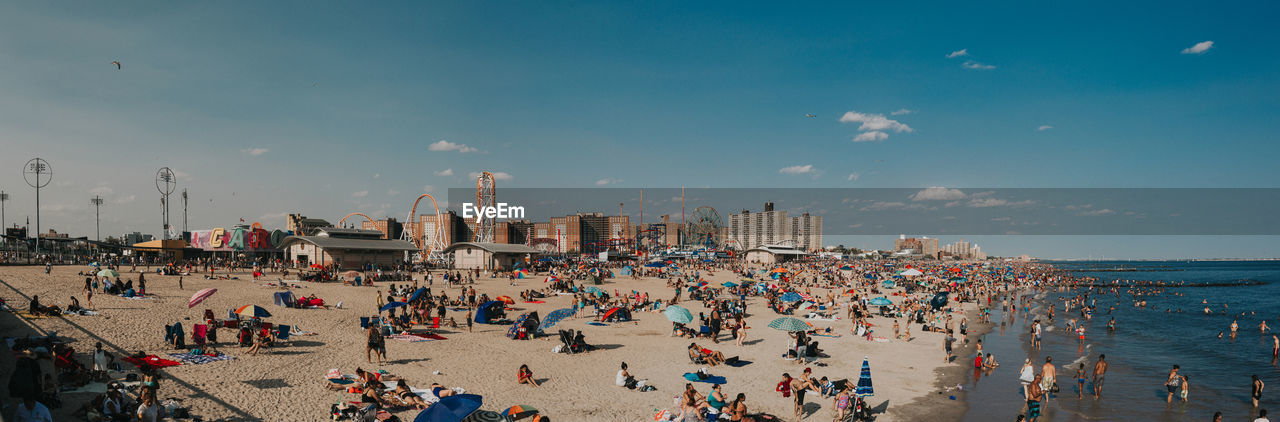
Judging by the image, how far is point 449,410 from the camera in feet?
30.1

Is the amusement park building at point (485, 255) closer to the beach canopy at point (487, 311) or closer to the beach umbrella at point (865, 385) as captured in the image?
the beach canopy at point (487, 311)

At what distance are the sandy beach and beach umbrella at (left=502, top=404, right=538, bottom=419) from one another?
1.50 ft

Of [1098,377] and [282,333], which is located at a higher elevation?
[282,333]

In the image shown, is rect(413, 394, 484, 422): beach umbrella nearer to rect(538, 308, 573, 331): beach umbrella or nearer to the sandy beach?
the sandy beach

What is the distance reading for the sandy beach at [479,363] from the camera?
42.7 ft

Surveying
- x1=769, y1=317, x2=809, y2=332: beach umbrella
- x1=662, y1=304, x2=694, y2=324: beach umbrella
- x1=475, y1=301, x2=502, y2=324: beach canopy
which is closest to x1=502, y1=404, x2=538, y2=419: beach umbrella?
x1=662, y1=304, x2=694, y2=324: beach umbrella

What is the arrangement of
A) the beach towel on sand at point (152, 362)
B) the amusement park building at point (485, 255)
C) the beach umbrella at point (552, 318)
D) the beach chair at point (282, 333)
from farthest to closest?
the amusement park building at point (485, 255), the beach umbrella at point (552, 318), the beach chair at point (282, 333), the beach towel on sand at point (152, 362)

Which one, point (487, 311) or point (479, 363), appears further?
point (487, 311)

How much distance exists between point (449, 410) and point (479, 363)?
8.23 metres

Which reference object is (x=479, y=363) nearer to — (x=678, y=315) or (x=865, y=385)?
(x=678, y=315)

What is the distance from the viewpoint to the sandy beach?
13008mm

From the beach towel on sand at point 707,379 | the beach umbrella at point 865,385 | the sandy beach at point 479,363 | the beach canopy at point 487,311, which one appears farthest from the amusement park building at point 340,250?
the beach umbrella at point 865,385

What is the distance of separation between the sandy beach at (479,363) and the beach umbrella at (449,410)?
10.6 ft

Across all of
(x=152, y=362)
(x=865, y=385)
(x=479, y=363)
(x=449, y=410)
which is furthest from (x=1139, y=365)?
(x=152, y=362)
